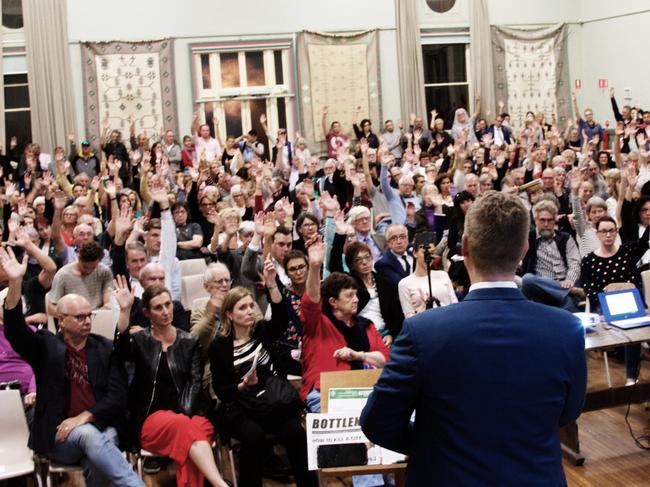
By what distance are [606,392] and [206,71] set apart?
11.1m

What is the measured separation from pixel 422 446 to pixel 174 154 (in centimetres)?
1146

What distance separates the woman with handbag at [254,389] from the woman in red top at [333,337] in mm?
143

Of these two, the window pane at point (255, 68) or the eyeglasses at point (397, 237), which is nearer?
the eyeglasses at point (397, 237)

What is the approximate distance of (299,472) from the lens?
3.90 meters

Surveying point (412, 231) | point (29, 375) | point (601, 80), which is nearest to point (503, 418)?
point (29, 375)

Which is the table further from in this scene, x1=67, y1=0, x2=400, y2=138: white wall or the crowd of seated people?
x1=67, y1=0, x2=400, y2=138: white wall

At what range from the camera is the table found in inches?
161

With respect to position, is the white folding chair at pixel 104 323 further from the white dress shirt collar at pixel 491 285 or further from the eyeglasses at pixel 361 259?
the white dress shirt collar at pixel 491 285

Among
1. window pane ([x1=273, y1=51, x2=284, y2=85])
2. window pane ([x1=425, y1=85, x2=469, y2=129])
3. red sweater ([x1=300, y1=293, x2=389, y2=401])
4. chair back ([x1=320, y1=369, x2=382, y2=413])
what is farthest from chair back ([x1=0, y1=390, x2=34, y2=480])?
window pane ([x1=425, y1=85, x2=469, y2=129])

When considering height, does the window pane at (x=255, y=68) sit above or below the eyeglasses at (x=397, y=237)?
above

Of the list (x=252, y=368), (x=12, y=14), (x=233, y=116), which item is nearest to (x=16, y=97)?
(x=12, y=14)

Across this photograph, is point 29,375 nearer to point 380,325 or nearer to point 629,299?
point 380,325

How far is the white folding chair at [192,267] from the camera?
6.14 metres

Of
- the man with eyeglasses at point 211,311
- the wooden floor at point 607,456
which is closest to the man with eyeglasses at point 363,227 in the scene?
the man with eyeglasses at point 211,311
